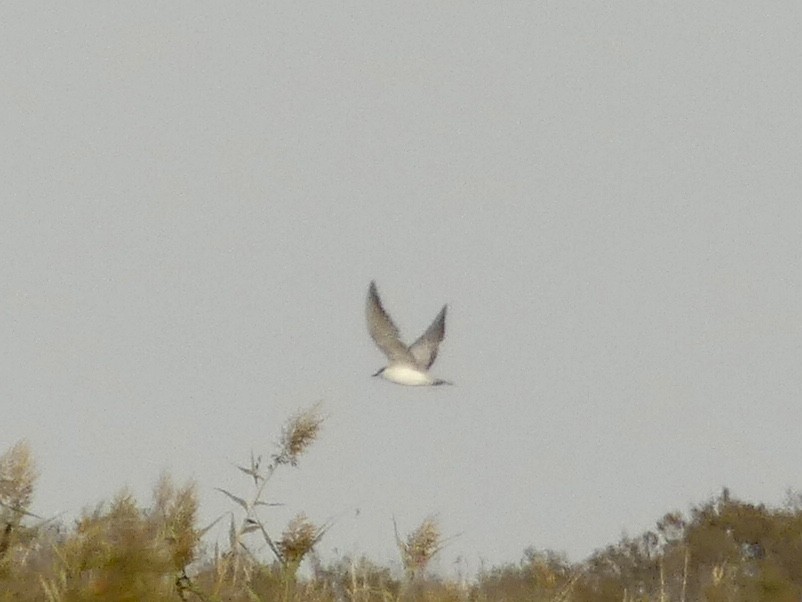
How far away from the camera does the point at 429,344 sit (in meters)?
10.1

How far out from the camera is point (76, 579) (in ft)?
8.03

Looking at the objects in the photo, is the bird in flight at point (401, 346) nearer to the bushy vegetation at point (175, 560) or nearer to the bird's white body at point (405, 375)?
the bird's white body at point (405, 375)

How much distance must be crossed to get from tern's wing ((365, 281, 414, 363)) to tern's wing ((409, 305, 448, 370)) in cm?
11

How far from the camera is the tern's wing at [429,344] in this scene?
10023 mm

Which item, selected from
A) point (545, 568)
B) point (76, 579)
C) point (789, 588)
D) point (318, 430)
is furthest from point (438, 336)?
point (789, 588)

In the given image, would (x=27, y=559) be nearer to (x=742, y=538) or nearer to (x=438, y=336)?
(x=438, y=336)

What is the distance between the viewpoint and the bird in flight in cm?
963

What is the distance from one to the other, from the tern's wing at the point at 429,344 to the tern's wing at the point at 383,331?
11 centimetres

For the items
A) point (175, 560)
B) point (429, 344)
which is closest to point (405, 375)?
point (429, 344)

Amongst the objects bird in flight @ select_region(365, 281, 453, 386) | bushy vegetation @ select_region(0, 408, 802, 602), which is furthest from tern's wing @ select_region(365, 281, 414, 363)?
bushy vegetation @ select_region(0, 408, 802, 602)

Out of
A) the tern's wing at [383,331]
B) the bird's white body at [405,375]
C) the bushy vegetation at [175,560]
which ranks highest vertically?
the tern's wing at [383,331]

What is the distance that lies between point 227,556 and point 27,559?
549 millimetres

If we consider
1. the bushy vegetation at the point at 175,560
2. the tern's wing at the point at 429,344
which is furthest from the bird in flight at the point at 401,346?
the bushy vegetation at the point at 175,560

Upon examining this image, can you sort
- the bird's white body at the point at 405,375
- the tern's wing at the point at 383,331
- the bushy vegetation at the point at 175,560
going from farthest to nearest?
the bird's white body at the point at 405,375 < the tern's wing at the point at 383,331 < the bushy vegetation at the point at 175,560
